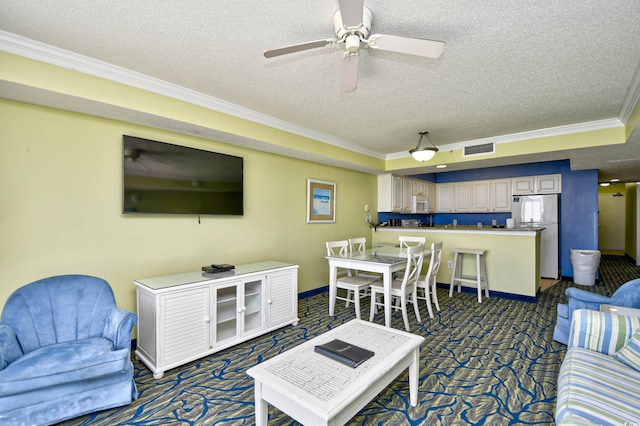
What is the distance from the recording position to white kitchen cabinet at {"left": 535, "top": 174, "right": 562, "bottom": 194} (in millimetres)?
6129

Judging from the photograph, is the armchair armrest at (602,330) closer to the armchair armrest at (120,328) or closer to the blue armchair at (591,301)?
the blue armchair at (591,301)

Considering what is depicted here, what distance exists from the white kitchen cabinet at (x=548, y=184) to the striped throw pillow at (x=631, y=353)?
521 cm

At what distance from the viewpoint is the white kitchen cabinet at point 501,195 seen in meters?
6.75

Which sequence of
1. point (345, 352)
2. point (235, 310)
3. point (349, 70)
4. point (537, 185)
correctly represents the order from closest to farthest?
point (345, 352)
point (349, 70)
point (235, 310)
point (537, 185)

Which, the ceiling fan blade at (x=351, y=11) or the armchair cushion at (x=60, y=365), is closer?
the ceiling fan blade at (x=351, y=11)

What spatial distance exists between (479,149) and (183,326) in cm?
475

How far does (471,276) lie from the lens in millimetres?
5094

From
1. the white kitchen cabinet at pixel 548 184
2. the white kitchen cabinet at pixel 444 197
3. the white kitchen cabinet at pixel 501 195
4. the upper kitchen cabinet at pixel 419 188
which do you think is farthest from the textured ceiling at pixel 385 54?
the white kitchen cabinet at pixel 444 197

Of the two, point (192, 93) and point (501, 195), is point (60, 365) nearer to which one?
point (192, 93)

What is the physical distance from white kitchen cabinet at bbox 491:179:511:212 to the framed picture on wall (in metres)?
4.16

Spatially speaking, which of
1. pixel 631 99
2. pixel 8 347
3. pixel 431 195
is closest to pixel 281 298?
pixel 8 347

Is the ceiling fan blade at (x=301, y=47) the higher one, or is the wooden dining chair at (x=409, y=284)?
the ceiling fan blade at (x=301, y=47)

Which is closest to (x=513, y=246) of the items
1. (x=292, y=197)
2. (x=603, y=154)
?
(x=603, y=154)

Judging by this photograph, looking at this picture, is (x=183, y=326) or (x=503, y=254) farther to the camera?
(x=503, y=254)
